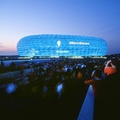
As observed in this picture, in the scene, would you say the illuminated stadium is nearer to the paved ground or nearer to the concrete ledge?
the paved ground

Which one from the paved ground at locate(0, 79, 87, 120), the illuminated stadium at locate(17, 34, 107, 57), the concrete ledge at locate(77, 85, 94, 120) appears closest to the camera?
the concrete ledge at locate(77, 85, 94, 120)

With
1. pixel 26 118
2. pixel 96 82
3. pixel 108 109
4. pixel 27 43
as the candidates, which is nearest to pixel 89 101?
pixel 96 82

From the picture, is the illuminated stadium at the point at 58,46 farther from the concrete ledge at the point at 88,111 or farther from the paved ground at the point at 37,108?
the concrete ledge at the point at 88,111

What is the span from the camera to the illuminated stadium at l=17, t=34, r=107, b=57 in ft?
358

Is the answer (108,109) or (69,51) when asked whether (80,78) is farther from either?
(69,51)

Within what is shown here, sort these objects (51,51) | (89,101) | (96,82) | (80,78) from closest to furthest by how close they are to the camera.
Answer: (96,82), (89,101), (80,78), (51,51)

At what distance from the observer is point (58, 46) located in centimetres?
10906

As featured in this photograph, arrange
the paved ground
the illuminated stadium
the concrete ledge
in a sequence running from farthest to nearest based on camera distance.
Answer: the illuminated stadium < the paved ground < the concrete ledge

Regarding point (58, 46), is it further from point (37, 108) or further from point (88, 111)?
point (88, 111)

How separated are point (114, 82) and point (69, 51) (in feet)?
355

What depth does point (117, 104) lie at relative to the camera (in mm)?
3635

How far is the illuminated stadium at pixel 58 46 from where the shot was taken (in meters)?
109

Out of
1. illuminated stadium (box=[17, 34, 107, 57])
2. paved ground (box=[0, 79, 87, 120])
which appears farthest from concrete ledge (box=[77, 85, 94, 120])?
illuminated stadium (box=[17, 34, 107, 57])

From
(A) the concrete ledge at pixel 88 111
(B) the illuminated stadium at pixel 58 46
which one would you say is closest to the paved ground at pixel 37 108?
(A) the concrete ledge at pixel 88 111
